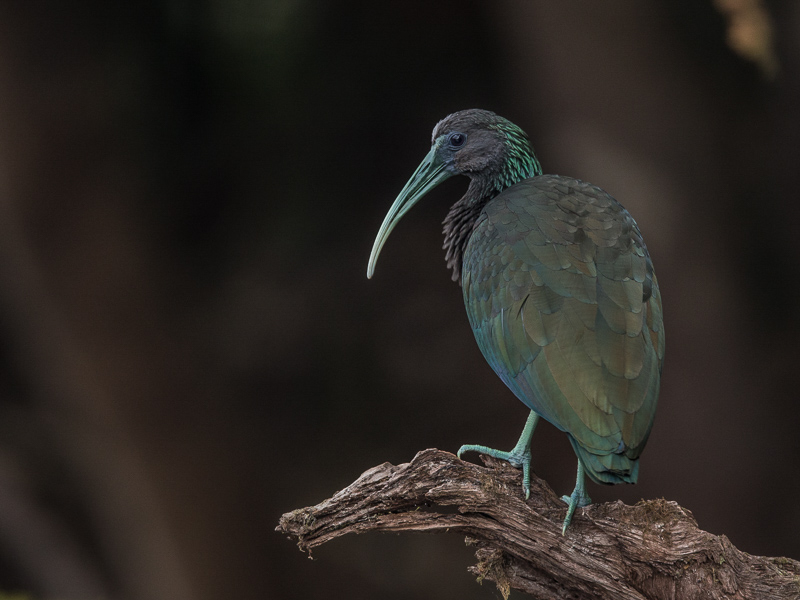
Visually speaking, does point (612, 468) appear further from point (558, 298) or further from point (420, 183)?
point (420, 183)

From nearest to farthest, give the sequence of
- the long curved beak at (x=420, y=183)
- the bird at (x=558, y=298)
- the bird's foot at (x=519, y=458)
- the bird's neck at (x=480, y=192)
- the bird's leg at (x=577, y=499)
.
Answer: the bird at (x=558, y=298) < the bird's leg at (x=577, y=499) < the bird's foot at (x=519, y=458) < the bird's neck at (x=480, y=192) < the long curved beak at (x=420, y=183)

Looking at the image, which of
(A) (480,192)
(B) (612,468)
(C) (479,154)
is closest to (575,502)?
(B) (612,468)

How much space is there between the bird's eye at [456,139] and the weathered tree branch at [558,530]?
1440 millimetres

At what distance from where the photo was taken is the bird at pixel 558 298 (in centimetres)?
271

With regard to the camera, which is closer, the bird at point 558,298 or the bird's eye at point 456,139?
the bird at point 558,298

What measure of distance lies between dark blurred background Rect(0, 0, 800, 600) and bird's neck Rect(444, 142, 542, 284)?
5.42 feet

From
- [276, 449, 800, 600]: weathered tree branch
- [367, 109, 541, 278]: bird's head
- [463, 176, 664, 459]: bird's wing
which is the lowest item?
[276, 449, 800, 600]: weathered tree branch

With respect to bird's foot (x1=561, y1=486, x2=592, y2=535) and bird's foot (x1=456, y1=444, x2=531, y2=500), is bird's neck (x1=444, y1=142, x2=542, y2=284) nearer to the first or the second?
bird's foot (x1=456, y1=444, x2=531, y2=500)

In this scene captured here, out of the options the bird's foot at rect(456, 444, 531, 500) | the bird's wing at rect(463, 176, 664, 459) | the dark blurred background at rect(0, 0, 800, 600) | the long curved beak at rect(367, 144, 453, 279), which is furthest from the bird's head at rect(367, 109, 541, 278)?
the dark blurred background at rect(0, 0, 800, 600)

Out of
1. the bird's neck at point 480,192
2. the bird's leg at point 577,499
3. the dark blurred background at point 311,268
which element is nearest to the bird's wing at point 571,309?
the bird's neck at point 480,192

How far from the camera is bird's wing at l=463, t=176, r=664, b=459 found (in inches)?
107

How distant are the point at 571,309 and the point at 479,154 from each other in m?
1.07

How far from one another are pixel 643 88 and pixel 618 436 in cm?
327

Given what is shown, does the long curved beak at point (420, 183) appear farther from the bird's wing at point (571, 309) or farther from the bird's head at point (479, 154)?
the bird's wing at point (571, 309)
